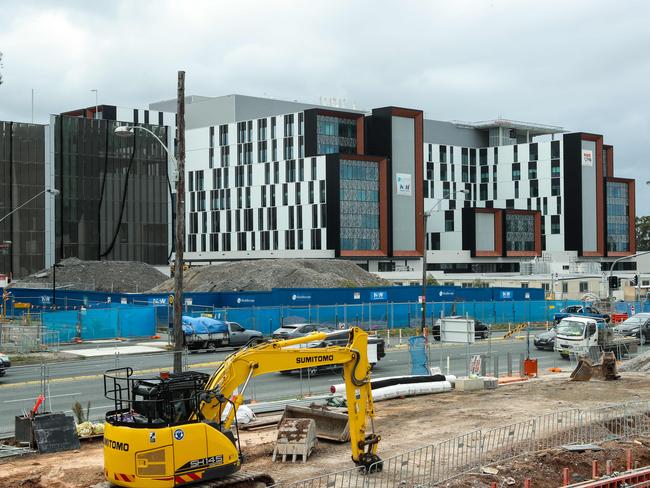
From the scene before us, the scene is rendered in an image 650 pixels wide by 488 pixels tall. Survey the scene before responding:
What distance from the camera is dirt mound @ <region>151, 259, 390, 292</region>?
69100 mm

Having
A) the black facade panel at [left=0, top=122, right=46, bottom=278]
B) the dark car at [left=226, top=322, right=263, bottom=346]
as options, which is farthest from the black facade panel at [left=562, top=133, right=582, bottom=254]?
the dark car at [left=226, top=322, right=263, bottom=346]

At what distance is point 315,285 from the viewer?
2749 inches

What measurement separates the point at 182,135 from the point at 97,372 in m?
13.9

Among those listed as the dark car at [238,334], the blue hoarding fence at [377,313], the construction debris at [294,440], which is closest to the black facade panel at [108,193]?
the blue hoarding fence at [377,313]

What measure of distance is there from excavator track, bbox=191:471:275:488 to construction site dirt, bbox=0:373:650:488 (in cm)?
116

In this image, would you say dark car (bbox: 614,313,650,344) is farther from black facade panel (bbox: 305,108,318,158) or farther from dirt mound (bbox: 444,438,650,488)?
black facade panel (bbox: 305,108,318,158)

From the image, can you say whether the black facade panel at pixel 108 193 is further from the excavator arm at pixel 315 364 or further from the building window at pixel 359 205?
the excavator arm at pixel 315 364

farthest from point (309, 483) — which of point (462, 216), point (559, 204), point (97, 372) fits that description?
point (559, 204)

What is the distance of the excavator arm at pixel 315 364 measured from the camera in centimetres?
1573

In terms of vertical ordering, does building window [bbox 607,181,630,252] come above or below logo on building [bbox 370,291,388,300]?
above

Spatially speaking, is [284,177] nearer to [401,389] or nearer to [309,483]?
[401,389]

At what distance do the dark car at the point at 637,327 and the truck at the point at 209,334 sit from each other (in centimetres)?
1988

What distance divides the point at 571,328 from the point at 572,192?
8949 centimetres

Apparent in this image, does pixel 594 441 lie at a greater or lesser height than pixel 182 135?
lesser
